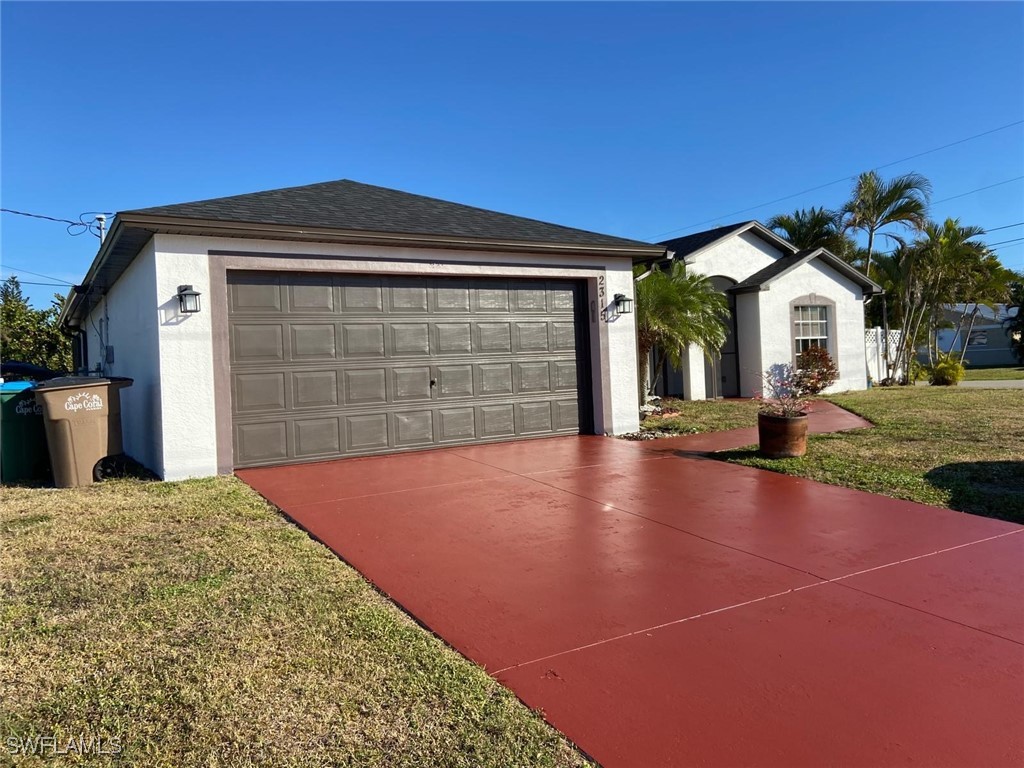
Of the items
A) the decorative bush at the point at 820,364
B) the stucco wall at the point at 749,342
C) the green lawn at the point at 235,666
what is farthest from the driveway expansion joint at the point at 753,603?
the decorative bush at the point at 820,364

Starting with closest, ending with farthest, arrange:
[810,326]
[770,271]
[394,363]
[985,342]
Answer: [394,363], [770,271], [810,326], [985,342]

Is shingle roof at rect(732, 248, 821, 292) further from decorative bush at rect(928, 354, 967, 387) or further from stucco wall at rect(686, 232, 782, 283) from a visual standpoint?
decorative bush at rect(928, 354, 967, 387)

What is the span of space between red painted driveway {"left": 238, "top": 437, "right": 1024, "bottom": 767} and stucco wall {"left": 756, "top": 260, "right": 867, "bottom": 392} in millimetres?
10533

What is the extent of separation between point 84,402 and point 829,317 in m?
17.3

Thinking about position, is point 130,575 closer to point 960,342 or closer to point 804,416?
point 804,416

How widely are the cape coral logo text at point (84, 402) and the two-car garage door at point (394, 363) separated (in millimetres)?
1412

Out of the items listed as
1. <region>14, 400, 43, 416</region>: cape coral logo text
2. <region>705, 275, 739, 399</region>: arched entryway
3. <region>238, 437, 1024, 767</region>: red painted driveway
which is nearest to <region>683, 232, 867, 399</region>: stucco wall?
<region>705, 275, 739, 399</region>: arched entryway

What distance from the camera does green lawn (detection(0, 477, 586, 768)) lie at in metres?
2.39

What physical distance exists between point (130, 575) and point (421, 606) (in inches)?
81.1

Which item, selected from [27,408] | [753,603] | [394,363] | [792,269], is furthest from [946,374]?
[27,408]

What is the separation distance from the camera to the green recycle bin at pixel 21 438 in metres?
7.68

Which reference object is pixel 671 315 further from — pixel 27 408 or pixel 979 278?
pixel 979 278

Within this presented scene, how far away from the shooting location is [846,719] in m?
2.53

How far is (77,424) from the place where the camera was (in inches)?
281
